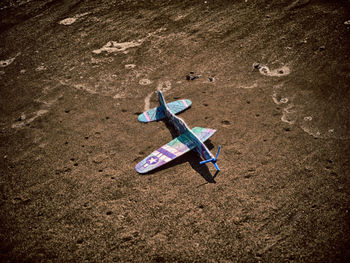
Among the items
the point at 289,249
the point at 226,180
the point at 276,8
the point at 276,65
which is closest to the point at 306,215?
the point at 289,249

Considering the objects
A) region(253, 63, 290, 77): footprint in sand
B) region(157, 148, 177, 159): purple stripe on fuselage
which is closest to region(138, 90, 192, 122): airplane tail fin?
region(157, 148, 177, 159): purple stripe on fuselage

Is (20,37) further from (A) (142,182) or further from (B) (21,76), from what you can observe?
(A) (142,182)

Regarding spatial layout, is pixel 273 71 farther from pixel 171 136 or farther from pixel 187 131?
pixel 171 136

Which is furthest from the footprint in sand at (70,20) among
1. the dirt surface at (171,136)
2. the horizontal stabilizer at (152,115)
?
the horizontal stabilizer at (152,115)

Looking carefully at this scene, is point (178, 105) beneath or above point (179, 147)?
above

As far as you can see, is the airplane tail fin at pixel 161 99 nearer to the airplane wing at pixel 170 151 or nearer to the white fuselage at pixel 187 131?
the white fuselage at pixel 187 131

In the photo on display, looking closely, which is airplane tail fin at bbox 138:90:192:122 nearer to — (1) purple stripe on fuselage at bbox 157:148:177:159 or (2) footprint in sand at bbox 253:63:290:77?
(1) purple stripe on fuselage at bbox 157:148:177:159

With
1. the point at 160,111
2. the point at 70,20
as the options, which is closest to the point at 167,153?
the point at 160,111
